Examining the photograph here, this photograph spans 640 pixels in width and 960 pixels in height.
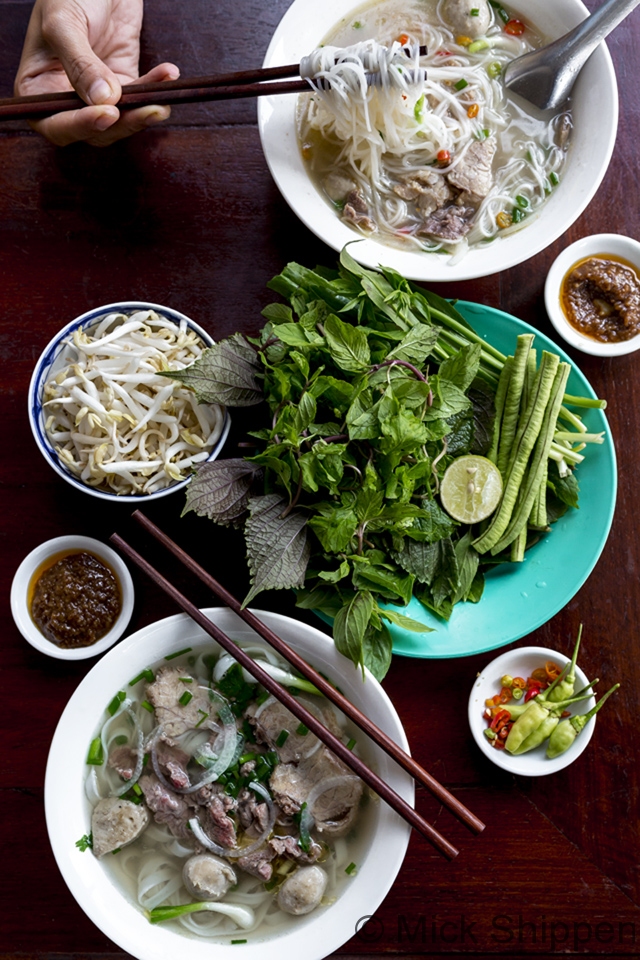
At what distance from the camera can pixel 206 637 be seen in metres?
2.08

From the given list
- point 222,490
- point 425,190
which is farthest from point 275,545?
point 425,190

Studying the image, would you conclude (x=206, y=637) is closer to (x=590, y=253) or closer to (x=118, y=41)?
(x=590, y=253)

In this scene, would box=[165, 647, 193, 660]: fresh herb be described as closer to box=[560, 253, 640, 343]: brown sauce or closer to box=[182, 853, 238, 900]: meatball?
box=[182, 853, 238, 900]: meatball

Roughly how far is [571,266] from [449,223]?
39 centimetres

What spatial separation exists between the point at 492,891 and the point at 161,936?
0.96 metres

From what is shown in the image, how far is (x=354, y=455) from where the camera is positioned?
188 centimetres

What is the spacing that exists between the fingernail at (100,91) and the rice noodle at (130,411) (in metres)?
0.55

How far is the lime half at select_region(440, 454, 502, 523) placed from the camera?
201 cm

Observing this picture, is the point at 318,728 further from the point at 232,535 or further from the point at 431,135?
the point at 431,135

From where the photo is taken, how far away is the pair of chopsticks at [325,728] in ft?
6.20

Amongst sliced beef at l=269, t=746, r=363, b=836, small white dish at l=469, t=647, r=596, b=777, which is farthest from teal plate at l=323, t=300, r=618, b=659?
sliced beef at l=269, t=746, r=363, b=836

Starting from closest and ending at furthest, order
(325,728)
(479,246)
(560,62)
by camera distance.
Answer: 1. (325,728)
2. (560,62)
3. (479,246)

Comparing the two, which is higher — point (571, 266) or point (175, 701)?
point (571, 266)

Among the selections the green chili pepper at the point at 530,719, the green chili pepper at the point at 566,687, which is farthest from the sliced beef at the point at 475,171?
the green chili pepper at the point at 530,719
